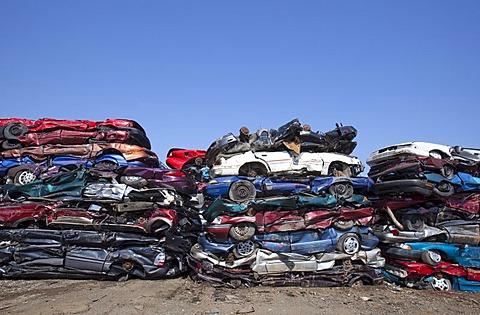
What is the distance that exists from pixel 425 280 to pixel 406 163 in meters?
2.67

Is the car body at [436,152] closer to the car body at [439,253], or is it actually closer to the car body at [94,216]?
the car body at [439,253]

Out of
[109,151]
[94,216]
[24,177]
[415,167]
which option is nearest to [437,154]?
[415,167]

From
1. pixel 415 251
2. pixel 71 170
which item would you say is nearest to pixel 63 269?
pixel 71 170

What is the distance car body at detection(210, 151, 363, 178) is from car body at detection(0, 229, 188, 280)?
2149 mm

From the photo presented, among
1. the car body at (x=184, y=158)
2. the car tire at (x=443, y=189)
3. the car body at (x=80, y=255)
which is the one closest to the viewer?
the car body at (x=80, y=255)

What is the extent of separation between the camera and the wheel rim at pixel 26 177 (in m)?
7.90

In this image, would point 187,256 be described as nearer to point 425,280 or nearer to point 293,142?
point 293,142

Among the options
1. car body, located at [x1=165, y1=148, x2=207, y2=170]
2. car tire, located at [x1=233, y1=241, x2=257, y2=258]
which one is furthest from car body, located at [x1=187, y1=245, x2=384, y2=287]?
car body, located at [x1=165, y1=148, x2=207, y2=170]

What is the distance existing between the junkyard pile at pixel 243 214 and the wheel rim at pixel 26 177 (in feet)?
0.10

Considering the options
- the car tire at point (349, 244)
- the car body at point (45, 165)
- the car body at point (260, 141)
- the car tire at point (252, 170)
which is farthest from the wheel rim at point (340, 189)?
the car body at point (45, 165)

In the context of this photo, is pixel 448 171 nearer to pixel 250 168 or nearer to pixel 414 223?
pixel 414 223

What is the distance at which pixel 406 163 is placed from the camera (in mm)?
7707

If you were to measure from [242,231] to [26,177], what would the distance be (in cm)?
533

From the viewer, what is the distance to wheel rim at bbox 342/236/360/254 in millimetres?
7266
